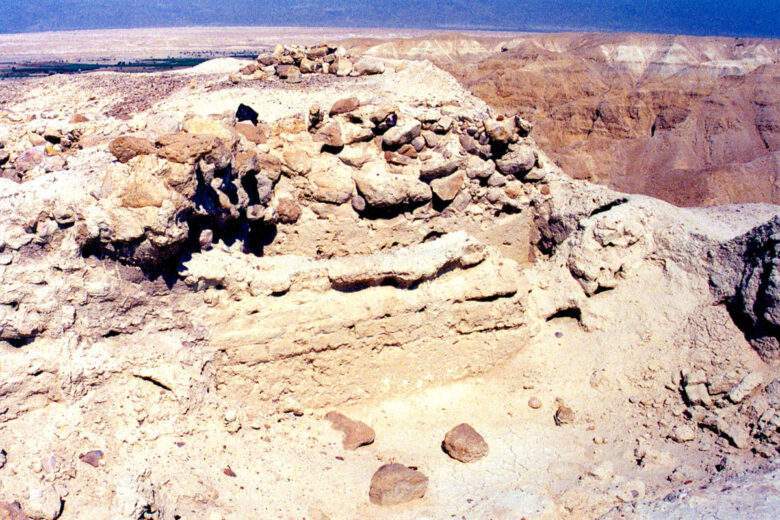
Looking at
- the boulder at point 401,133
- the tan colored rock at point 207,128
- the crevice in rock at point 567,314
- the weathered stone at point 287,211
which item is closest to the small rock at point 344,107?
the boulder at point 401,133

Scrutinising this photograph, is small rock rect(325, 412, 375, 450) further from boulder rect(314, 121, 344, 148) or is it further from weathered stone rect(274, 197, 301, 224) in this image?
boulder rect(314, 121, 344, 148)

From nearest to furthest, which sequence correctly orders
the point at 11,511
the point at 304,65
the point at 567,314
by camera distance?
1. the point at 11,511
2. the point at 567,314
3. the point at 304,65

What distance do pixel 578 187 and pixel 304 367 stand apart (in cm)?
487

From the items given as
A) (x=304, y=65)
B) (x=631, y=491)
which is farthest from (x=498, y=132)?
(x=631, y=491)

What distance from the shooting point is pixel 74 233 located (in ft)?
17.2

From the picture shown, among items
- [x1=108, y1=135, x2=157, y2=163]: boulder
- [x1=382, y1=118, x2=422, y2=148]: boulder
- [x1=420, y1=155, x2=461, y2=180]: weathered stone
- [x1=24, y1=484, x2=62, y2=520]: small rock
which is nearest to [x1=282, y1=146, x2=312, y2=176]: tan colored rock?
[x1=382, y1=118, x2=422, y2=148]: boulder

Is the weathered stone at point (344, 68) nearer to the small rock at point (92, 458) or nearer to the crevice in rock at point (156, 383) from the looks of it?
the crevice in rock at point (156, 383)

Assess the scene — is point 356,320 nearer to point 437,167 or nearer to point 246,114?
point 437,167

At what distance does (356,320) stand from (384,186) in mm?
1823

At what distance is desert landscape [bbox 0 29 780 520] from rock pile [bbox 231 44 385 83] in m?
0.09

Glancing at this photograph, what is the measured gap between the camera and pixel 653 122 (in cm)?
3145

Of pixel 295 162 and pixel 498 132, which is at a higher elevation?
pixel 498 132

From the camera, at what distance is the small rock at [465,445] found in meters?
6.30

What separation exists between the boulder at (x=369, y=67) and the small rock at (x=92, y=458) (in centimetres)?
693
